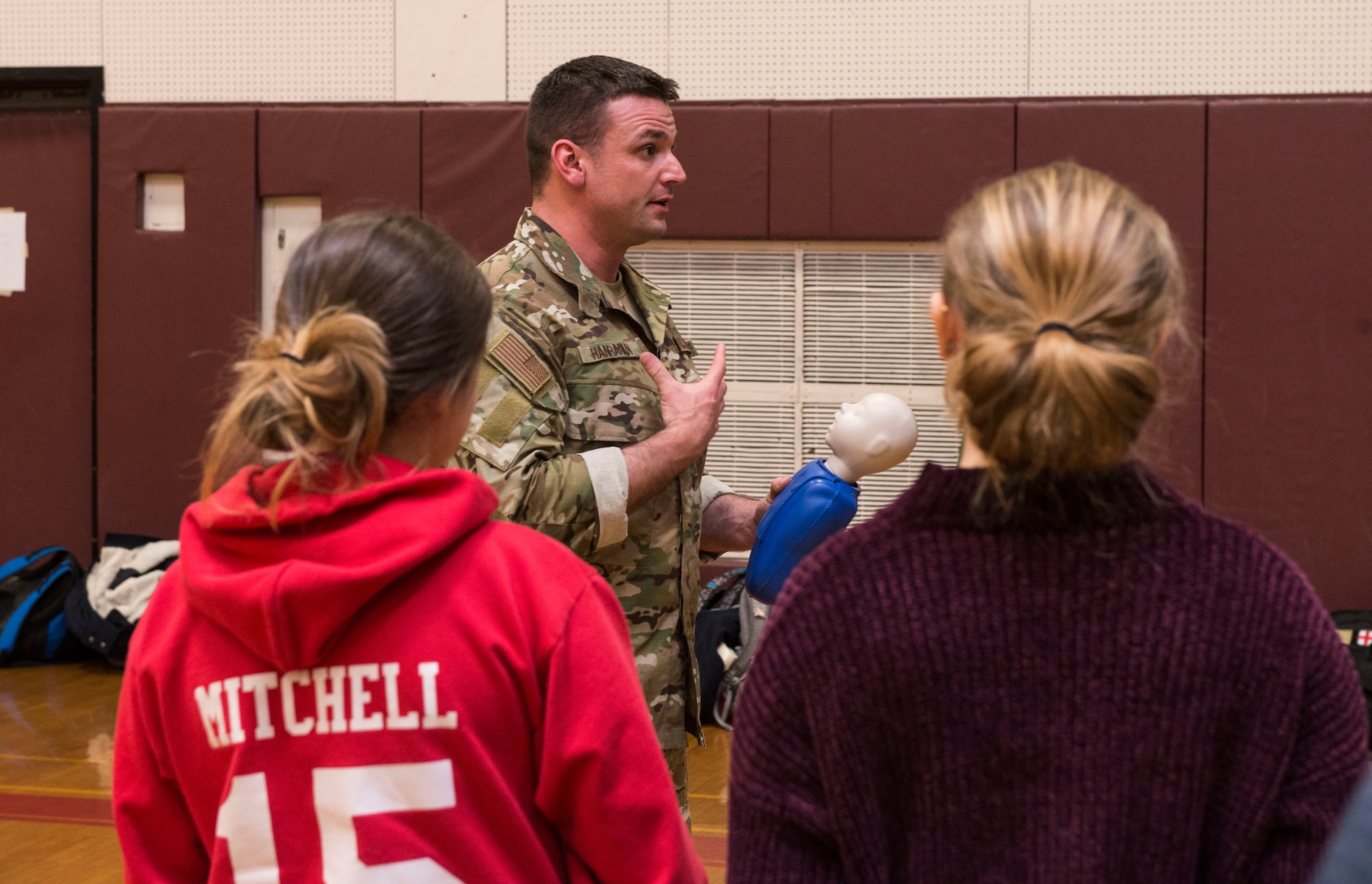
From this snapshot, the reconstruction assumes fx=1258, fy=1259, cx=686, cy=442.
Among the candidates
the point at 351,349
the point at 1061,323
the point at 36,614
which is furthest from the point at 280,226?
the point at 1061,323

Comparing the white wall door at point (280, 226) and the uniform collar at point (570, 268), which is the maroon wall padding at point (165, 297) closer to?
the white wall door at point (280, 226)

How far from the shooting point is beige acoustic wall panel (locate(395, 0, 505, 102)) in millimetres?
5566

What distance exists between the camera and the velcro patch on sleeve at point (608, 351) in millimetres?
2041

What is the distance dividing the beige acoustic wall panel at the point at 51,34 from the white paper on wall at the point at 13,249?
0.71 m

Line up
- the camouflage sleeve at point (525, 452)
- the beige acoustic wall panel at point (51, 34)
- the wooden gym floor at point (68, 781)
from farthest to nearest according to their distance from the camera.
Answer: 1. the beige acoustic wall panel at point (51, 34)
2. the wooden gym floor at point (68, 781)
3. the camouflage sleeve at point (525, 452)

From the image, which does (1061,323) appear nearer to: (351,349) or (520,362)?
(351,349)

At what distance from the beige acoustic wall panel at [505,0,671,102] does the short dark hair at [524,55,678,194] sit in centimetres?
321

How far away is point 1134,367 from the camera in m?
0.90

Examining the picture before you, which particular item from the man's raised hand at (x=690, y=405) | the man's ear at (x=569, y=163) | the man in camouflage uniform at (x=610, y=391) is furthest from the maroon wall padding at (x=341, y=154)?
the man's raised hand at (x=690, y=405)

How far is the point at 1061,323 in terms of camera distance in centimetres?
91

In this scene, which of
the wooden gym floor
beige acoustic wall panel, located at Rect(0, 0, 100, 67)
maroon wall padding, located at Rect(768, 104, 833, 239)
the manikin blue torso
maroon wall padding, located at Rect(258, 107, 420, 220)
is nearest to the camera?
the manikin blue torso

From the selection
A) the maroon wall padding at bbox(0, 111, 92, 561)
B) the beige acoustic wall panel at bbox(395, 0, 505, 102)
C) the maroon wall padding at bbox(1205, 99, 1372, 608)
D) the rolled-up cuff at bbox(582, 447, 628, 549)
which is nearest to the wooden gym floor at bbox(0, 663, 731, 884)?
the maroon wall padding at bbox(0, 111, 92, 561)

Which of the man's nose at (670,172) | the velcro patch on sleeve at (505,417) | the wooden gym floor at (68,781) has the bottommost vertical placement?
the wooden gym floor at (68,781)

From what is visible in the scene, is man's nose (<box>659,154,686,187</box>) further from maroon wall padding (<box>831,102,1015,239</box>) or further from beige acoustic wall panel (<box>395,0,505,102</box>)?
beige acoustic wall panel (<box>395,0,505,102</box>)
